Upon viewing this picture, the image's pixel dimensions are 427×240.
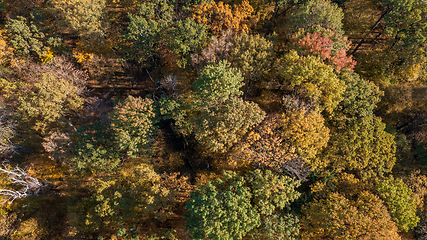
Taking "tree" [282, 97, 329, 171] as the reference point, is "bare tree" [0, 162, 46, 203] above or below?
below

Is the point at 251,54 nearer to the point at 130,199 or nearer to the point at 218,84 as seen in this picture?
the point at 218,84

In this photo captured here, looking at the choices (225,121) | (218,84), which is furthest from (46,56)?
(225,121)

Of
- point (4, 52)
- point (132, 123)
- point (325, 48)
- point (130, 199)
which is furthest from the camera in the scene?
point (4, 52)

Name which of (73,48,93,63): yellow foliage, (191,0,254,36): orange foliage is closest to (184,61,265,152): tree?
(191,0,254,36): orange foliage

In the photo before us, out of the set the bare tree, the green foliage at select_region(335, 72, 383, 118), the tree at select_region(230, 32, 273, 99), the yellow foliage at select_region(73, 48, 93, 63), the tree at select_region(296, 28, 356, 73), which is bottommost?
the bare tree

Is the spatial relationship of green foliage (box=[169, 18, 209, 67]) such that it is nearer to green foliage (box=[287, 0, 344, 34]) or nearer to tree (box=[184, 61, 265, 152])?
tree (box=[184, 61, 265, 152])
